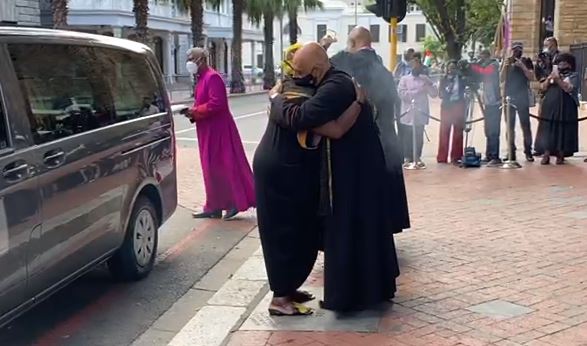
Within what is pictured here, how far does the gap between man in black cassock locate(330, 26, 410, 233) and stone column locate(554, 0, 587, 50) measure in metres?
20.5

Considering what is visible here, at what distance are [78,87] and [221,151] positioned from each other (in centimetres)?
302

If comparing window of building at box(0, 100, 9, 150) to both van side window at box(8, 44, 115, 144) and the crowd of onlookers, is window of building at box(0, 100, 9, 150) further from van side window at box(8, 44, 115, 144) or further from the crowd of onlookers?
the crowd of onlookers

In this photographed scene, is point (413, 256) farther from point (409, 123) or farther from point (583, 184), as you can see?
point (409, 123)

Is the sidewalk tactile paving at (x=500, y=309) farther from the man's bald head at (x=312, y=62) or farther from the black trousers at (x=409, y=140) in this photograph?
the black trousers at (x=409, y=140)

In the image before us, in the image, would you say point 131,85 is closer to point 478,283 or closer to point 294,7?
point 478,283

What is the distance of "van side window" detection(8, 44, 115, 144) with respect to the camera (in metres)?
4.88

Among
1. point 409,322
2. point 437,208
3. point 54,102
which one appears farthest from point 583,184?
point 54,102

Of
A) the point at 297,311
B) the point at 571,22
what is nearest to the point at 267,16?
the point at 571,22

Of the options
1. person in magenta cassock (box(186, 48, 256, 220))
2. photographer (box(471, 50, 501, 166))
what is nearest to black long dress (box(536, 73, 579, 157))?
photographer (box(471, 50, 501, 166))

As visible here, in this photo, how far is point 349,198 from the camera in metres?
5.02

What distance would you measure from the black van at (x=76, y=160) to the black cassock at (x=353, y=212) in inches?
54.9

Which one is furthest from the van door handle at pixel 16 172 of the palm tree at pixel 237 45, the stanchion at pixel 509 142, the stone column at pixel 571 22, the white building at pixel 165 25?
the palm tree at pixel 237 45

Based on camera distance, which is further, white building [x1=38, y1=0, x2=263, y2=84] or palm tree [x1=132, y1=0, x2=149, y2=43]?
white building [x1=38, y1=0, x2=263, y2=84]

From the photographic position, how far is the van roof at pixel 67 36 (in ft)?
16.1
